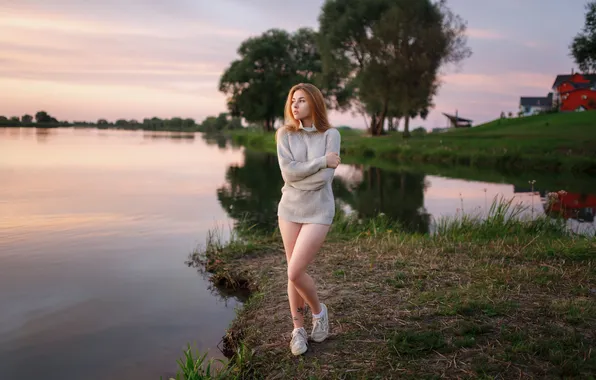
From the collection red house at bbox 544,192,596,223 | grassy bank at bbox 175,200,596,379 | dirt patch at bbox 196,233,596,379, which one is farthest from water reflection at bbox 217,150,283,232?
red house at bbox 544,192,596,223

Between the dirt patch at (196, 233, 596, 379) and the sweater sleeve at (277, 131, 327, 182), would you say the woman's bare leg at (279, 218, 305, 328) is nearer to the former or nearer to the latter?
the dirt patch at (196, 233, 596, 379)

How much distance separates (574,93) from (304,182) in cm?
8788

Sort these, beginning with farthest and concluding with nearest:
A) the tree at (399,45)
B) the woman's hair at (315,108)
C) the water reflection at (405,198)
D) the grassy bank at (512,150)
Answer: the tree at (399,45)
the grassy bank at (512,150)
the water reflection at (405,198)
the woman's hair at (315,108)

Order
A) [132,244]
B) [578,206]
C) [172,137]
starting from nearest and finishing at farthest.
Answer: [132,244]
[578,206]
[172,137]

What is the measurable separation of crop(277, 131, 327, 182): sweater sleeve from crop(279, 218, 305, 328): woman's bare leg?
405 mm

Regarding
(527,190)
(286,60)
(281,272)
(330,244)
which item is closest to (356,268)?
(281,272)

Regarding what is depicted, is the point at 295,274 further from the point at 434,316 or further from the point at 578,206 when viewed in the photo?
the point at 578,206

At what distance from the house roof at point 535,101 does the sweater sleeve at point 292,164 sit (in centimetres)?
10876

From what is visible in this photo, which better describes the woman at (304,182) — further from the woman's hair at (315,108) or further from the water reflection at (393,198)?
the water reflection at (393,198)

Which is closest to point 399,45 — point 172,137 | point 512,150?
point 512,150

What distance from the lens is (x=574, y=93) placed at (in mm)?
78750

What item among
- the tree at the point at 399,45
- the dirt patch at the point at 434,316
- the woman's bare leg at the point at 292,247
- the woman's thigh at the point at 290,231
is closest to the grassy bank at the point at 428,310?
the dirt patch at the point at 434,316

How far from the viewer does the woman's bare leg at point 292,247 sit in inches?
171

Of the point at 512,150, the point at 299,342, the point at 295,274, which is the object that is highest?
the point at 512,150
